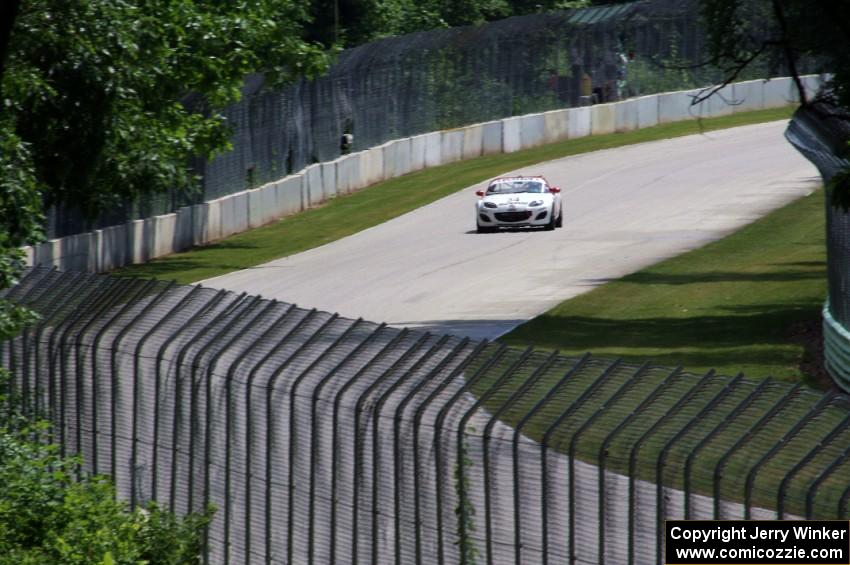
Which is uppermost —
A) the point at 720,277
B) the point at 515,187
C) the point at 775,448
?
the point at 775,448

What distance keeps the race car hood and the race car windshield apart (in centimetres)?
18

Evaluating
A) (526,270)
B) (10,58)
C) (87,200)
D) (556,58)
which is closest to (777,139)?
(556,58)

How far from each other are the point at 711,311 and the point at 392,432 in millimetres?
18171

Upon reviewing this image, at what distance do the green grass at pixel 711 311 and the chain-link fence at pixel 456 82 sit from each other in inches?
541

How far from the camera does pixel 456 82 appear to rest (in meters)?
54.9

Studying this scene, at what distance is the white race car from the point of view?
38031 mm

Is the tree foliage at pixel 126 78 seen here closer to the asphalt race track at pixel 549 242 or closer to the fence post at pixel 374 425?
the asphalt race track at pixel 549 242

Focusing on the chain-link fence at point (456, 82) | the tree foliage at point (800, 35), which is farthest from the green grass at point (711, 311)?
the chain-link fence at point (456, 82)

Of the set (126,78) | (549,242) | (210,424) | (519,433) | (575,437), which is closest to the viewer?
(575,437)

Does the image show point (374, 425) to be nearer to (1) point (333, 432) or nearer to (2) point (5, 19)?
(1) point (333, 432)

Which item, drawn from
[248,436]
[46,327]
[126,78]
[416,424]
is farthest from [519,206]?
[416,424]

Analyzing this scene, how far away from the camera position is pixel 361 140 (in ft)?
165

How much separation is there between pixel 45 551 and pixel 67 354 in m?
2.11

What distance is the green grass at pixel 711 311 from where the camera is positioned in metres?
21.7
